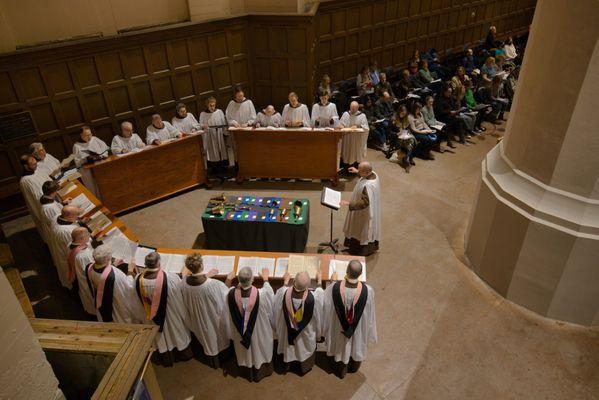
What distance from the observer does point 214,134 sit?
10.0m

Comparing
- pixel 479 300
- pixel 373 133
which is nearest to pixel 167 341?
pixel 479 300

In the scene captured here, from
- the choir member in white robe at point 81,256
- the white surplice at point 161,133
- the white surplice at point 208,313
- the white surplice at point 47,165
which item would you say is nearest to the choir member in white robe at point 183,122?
the white surplice at point 161,133

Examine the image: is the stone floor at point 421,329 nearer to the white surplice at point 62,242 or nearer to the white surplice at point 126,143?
the white surplice at point 62,242

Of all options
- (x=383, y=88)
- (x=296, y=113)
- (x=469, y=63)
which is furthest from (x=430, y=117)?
(x=469, y=63)

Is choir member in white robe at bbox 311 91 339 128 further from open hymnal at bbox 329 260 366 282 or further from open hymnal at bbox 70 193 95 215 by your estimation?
open hymnal at bbox 70 193 95 215

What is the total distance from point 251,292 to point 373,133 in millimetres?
7308

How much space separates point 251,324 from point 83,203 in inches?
157

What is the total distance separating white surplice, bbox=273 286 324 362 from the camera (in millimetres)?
5438

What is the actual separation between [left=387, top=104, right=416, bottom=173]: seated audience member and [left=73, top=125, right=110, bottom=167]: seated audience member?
643cm

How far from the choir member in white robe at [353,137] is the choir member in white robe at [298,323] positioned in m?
4.99

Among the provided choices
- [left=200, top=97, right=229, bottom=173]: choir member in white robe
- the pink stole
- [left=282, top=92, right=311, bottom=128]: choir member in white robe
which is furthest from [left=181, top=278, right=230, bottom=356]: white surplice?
[left=282, top=92, right=311, bottom=128]: choir member in white robe

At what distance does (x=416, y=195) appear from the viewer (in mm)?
Result: 9609

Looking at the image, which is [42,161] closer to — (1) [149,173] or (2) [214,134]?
(1) [149,173]

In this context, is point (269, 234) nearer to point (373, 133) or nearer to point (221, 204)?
point (221, 204)
